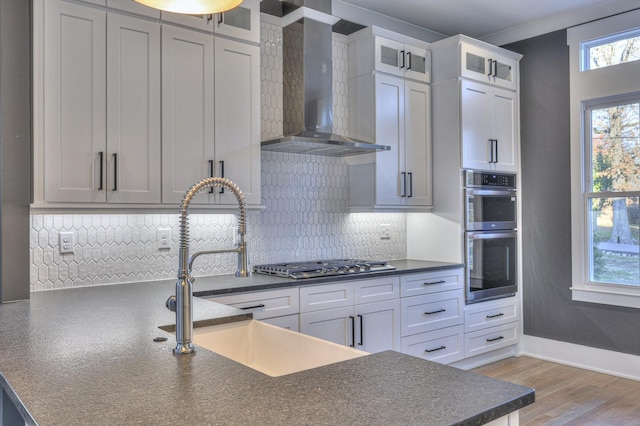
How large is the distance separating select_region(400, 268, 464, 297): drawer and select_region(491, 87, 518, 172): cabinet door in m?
1.09

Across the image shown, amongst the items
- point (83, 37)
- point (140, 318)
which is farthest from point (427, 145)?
point (140, 318)

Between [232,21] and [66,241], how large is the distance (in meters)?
1.69

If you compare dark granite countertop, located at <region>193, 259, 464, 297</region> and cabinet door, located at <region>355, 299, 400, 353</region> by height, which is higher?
dark granite countertop, located at <region>193, 259, 464, 297</region>

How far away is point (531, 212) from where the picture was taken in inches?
183

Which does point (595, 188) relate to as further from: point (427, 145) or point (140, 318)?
point (140, 318)

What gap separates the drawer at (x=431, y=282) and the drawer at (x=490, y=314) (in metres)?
0.28

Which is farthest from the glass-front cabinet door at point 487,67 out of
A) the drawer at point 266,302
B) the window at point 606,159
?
the drawer at point 266,302

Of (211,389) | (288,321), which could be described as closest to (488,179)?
(288,321)

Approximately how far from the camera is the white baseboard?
402cm

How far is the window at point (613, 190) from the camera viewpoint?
4086 millimetres

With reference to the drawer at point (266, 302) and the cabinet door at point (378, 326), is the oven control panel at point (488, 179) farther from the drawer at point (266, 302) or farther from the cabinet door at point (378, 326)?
the drawer at point (266, 302)

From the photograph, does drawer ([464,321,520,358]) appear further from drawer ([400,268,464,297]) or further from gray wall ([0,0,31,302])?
gray wall ([0,0,31,302])

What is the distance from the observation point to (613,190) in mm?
Result: 4191

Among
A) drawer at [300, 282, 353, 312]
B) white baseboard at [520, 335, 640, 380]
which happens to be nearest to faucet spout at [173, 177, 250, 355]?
drawer at [300, 282, 353, 312]
